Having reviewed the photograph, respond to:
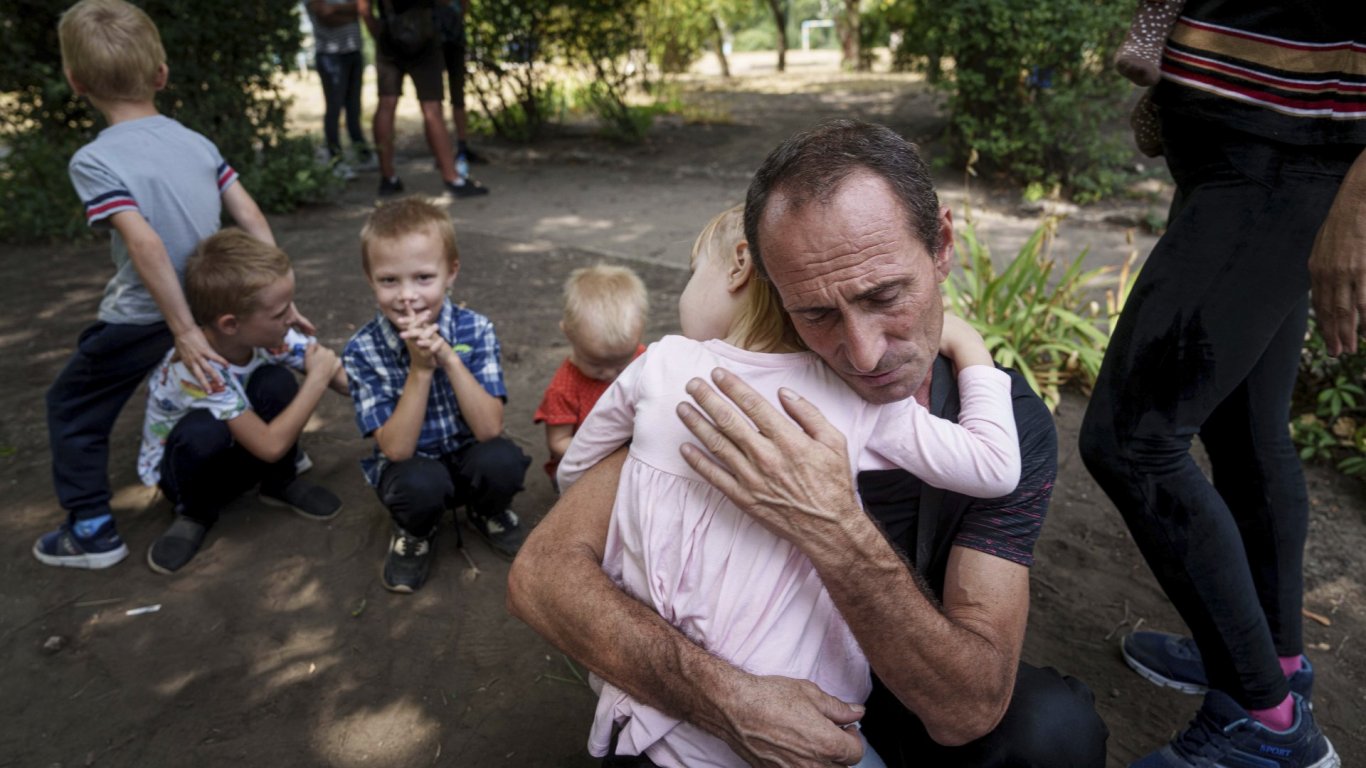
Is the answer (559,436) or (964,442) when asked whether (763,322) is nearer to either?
(964,442)

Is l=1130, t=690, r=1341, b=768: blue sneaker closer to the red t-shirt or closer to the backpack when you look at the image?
the red t-shirt

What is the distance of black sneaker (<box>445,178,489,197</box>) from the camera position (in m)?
7.37

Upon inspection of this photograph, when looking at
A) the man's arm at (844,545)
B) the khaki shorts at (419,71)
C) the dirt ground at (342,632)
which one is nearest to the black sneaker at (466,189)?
the khaki shorts at (419,71)

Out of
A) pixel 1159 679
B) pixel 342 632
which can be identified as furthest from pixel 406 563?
pixel 1159 679

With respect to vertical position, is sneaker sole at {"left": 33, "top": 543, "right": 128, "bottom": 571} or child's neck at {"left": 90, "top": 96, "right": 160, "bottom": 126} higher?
child's neck at {"left": 90, "top": 96, "right": 160, "bottom": 126}

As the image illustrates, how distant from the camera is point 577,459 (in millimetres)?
1721

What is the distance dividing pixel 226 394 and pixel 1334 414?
12.5ft

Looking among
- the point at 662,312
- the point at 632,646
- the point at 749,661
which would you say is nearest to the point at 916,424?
the point at 749,661

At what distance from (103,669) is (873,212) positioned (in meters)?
2.43

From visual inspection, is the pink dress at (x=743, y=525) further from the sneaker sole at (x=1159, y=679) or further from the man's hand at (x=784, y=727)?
the sneaker sole at (x=1159, y=679)

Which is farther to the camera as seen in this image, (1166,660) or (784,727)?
(1166,660)

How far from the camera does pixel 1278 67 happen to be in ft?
5.46

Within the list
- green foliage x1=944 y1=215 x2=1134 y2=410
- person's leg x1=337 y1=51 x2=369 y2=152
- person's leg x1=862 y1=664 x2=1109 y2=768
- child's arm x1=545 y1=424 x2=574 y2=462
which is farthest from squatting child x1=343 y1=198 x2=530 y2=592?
person's leg x1=337 y1=51 x2=369 y2=152

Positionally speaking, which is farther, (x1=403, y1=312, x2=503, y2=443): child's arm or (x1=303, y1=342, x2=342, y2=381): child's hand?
(x1=303, y1=342, x2=342, y2=381): child's hand
